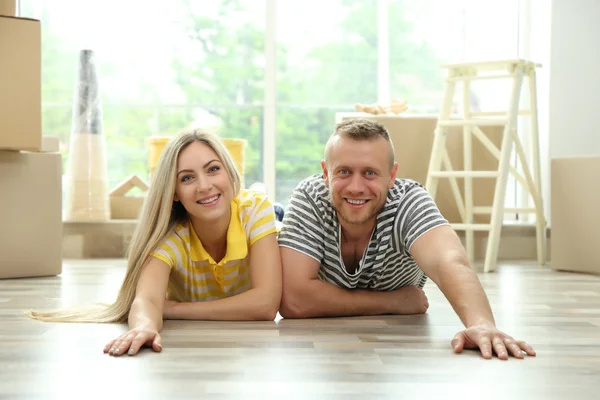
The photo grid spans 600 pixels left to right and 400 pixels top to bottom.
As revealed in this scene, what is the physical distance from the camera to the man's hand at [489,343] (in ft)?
5.74

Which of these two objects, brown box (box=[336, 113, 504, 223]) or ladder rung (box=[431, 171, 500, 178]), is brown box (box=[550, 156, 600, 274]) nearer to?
ladder rung (box=[431, 171, 500, 178])

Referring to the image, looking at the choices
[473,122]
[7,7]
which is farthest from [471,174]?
[7,7]

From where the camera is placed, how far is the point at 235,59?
4887 millimetres

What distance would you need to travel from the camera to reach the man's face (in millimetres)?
2121

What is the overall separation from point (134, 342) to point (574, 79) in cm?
335

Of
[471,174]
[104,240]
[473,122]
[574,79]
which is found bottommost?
[104,240]

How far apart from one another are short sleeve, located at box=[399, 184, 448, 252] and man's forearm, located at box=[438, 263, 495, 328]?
16 centimetres

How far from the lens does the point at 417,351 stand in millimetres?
1857

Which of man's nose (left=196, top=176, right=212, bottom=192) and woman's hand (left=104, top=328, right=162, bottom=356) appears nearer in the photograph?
woman's hand (left=104, top=328, right=162, bottom=356)

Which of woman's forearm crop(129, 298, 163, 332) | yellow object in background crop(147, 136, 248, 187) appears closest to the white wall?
yellow object in background crop(147, 136, 248, 187)

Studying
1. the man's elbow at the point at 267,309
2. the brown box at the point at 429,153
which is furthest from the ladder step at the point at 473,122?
the man's elbow at the point at 267,309

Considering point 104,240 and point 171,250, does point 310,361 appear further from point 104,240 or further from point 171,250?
point 104,240

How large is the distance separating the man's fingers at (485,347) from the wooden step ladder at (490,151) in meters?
2.02

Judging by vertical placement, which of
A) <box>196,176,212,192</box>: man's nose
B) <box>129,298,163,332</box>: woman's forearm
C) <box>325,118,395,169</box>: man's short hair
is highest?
<box>325,118,395,169</box>: man's short hair
